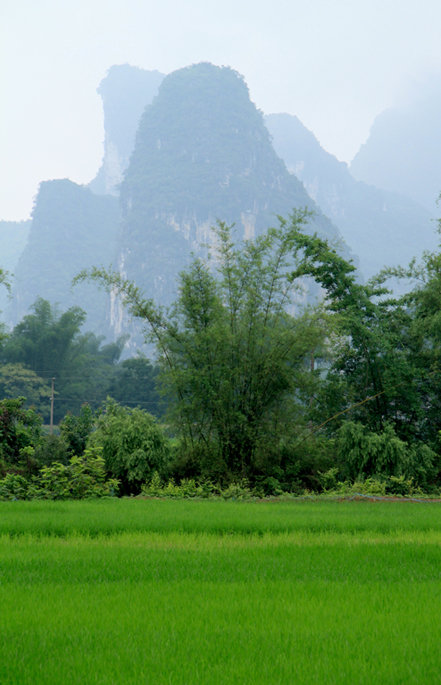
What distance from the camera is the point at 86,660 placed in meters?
3.40

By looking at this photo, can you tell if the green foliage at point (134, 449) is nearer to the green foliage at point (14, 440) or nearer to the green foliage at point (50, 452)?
the green foliage at point (50, 452)

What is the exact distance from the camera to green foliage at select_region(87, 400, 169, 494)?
14.3m

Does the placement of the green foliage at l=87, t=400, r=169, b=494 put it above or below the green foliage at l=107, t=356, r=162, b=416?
below

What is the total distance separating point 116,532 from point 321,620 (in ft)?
13.9

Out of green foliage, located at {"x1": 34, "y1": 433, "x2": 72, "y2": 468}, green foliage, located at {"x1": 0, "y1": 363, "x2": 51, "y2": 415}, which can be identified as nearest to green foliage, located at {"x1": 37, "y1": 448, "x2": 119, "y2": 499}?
green foliage, located at {"x1": 34, "y1": 433, "x2": 72, "y2": 468}

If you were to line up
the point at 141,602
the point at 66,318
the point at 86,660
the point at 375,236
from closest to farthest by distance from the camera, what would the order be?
the point at 86,660, the point at 141,602, the point at 66,318, the point at 375,236

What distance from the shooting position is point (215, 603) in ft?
14.4

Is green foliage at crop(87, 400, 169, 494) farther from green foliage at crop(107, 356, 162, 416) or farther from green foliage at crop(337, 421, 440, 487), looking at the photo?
green foliage at crop(107, 356, 162, 416)

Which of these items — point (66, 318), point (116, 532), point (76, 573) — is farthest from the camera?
point (66, 318)

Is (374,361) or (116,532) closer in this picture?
(116,532)

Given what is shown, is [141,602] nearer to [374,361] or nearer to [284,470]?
[284,470]

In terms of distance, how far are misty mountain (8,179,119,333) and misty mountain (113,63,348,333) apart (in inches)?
643

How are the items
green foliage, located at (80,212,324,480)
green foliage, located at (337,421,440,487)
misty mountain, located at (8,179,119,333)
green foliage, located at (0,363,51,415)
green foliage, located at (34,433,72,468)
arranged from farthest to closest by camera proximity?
misty mountain, located at (8,179,119,333) → green foliage, located at (0,363,51,415) → green foliage, located at (34,433,72,468) → green foliage, located at (337,421,440,487) → green foliage, located at (80,212,324,480)

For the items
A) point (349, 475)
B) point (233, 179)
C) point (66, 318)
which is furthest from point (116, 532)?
point (233, 179)
